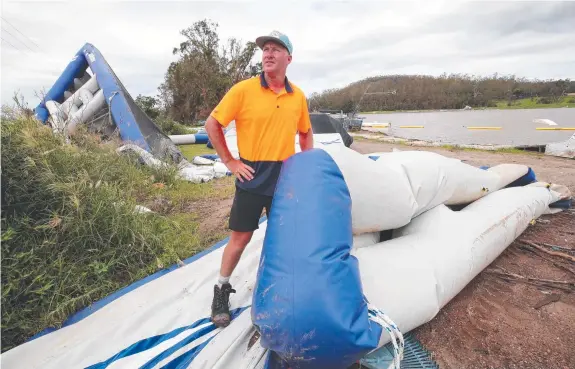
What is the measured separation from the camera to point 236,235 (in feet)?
6.74

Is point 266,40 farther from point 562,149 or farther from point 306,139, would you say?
point 562,149

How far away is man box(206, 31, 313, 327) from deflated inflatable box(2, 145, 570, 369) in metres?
0.17

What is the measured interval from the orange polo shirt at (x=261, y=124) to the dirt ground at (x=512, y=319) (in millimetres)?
1342

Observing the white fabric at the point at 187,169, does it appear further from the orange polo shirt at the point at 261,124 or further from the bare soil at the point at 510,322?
the bare soil at the point at 510,322

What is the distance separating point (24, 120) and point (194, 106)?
18.0 meters

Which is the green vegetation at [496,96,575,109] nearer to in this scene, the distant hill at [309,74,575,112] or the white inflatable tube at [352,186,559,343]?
the distant hill at [309,74,575,112]

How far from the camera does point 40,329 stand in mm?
1988

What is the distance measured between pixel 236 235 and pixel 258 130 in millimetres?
659

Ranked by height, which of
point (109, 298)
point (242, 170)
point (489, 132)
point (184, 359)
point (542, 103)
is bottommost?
point (542, 103)

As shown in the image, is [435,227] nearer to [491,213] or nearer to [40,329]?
[491,213]

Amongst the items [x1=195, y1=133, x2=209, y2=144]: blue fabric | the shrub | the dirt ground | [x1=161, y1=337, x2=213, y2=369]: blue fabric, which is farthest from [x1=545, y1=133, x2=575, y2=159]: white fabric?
[x1=161, y1=337, x2=213, y2=369]: blue fabric

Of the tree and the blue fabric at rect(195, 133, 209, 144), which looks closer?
the blue fabric at rect(195, 133, 209, 144)

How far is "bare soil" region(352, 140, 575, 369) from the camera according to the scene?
1813mm

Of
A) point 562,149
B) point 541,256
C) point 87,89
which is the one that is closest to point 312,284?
point 541,256
